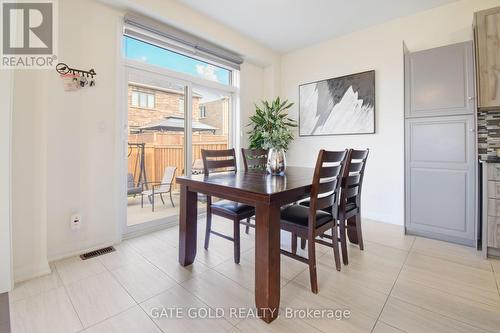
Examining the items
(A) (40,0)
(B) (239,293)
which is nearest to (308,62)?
(A) (40,0)

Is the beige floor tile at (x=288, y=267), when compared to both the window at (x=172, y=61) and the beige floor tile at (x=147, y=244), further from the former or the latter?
the window at (x=172, y=61)

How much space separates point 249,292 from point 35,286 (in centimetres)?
159

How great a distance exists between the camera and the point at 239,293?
5.45 ft

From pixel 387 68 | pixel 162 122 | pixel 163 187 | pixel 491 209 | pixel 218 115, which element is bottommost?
pixel 491 209

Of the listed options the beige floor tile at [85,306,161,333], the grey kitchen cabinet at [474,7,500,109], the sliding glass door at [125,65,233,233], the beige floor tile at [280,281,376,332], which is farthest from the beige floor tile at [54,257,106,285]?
the grey kitchen cabinet at [474,7,500,109]

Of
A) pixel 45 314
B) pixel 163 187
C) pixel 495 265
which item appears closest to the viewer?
pixel 45 314

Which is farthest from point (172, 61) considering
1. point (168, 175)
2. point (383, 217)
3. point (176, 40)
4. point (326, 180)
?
point (383, 217)

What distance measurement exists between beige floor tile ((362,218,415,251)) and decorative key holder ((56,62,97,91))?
340 cm

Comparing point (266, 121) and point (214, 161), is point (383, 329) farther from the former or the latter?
point (266, 121)

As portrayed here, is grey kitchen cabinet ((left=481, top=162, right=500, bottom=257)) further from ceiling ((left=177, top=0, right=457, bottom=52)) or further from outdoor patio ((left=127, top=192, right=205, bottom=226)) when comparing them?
outdoor patio ((left=127, top=192, right=205, bottom=226))

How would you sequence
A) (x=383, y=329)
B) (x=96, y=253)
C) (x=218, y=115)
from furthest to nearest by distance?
(x=218, y=115)
(x=96, y=253)
(x=383, y=329)

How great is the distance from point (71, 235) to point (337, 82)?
390cm

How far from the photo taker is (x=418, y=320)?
139 cm

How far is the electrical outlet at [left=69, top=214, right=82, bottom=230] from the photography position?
2232 mm
